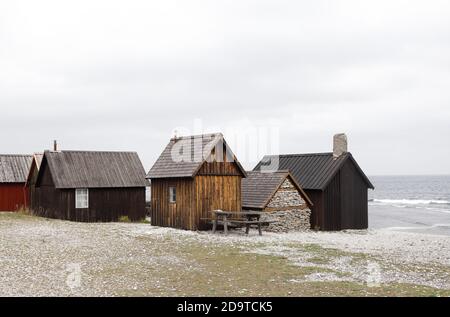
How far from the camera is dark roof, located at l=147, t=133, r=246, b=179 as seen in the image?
3331cm

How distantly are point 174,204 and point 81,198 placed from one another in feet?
31.5

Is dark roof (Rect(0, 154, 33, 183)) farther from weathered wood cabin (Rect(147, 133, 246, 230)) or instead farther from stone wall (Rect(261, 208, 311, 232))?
stone wall (Rect(261, 208, 311, 232))

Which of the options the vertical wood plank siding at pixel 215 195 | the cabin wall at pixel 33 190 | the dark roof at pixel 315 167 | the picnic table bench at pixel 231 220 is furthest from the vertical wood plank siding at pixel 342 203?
the cabin wall at pixel 33 190

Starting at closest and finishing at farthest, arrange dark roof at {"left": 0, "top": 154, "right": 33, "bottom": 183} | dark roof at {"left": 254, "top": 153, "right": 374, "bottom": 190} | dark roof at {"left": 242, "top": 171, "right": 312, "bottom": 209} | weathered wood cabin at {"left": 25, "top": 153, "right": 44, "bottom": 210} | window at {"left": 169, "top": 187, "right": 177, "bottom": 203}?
1. window at {"left": 169, "top": 187, "right": 177, "bottom": 203}
2. dark roof at {"left": 242, "top": 171, "right": 312, "bottom": 209}
3. dark roof at {"left": 254, "top": 153, "right": 374, "bottom": 190}
4. weathered wood cabin at {"left": 25, "top": 153, "right": 44, "bottom": 210}
5. dark roof at {"left": 0, "top": 154, "right": 33, "bottom": 183}

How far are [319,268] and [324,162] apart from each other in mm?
21288

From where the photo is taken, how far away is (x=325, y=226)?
38625mm

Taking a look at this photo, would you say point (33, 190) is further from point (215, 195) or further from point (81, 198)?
point (215, 195)

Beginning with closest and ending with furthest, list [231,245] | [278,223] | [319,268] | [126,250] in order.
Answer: [319,268], [126,250], [231,245], [278,223]

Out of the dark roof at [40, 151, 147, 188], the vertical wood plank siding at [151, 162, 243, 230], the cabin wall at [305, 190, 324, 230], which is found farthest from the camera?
the dark roof at [40, 151, 147, 188]

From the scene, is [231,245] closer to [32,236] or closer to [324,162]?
[32,236]

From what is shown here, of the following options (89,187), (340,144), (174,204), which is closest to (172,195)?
(174,204)

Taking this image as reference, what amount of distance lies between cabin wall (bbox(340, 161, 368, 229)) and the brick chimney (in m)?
0.88

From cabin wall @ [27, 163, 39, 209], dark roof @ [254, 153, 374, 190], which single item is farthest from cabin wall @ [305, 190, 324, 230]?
cabin wall @ [27, 163, 39, 209]
